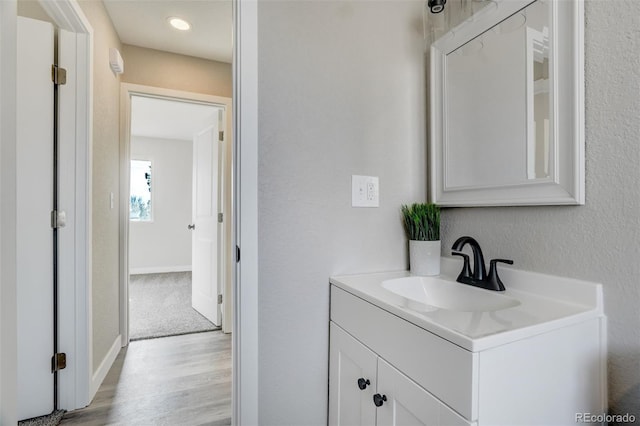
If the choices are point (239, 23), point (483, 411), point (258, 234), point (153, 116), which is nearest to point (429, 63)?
point (239, 23)

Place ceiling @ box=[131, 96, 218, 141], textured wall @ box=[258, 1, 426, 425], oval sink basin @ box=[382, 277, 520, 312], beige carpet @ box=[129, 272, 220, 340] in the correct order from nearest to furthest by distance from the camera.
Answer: oval sink basin @ box=[382, 277, 520, 312] → textured wall @ box=[258, 1, 426, 425] → beige carpet @ box=[129, 272, 220, 340] → ceiling @ box=[131, 96, 218, 141]

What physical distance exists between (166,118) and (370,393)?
4.48 metres

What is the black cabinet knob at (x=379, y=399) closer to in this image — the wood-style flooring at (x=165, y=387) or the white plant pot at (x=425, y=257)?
the white plant pot at (x=425, y=257)

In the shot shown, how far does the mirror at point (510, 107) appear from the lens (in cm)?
85

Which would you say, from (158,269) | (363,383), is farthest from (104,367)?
(158,269)

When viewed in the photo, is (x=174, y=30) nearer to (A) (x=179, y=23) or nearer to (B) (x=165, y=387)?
(A) (x=179, y=23)

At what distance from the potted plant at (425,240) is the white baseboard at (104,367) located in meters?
1.97

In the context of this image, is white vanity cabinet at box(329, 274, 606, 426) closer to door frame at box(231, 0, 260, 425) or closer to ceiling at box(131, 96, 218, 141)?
door frame at box(231, 0, 260, 425)

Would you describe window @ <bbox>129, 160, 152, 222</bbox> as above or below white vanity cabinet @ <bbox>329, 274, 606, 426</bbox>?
above

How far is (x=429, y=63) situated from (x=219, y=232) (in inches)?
86.2

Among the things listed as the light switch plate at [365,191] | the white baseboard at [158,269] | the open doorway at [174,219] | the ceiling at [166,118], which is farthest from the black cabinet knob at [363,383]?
the white baseboard at [158,269]

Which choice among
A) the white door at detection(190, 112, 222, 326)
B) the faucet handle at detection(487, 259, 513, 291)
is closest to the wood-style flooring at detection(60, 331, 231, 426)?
the white door at detection(190, 112, 222, 326)

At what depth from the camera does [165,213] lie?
553 centimetres

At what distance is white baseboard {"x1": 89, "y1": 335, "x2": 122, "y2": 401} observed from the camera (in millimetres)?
1778
